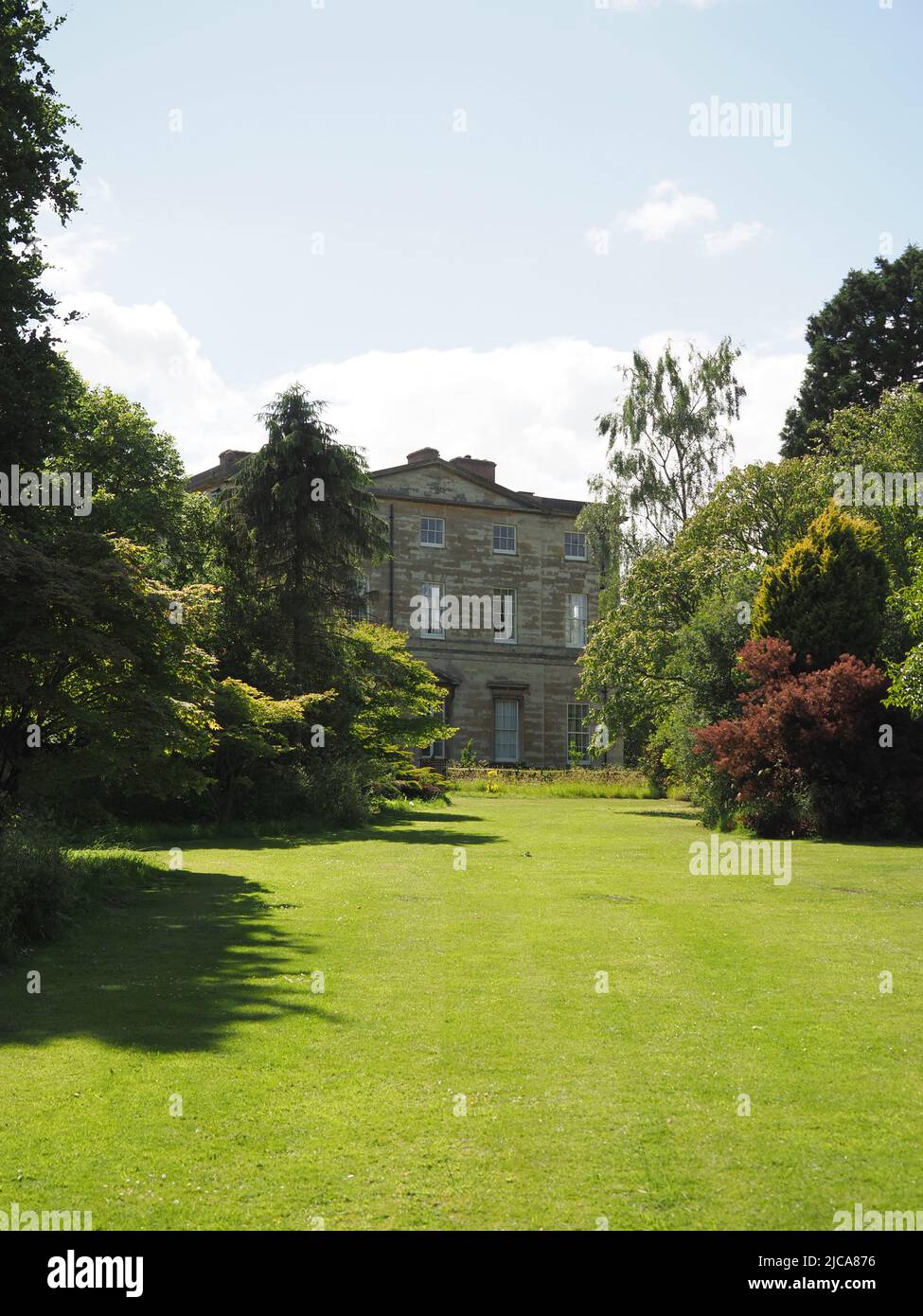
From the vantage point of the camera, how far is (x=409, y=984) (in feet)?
33.7

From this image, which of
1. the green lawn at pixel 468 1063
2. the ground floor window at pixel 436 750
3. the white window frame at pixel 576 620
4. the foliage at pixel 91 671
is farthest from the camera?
the white window frame at pixel 576 620

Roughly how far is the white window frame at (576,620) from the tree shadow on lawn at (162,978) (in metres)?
47.0

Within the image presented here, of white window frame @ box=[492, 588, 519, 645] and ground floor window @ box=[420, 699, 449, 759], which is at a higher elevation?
white window frame @ box=[492, 588, 519, 645]

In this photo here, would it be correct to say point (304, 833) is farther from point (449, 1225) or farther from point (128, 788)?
point (449, 1225)

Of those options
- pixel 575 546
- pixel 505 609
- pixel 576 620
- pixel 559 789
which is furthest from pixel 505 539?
pixel 559 789

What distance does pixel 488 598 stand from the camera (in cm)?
6000

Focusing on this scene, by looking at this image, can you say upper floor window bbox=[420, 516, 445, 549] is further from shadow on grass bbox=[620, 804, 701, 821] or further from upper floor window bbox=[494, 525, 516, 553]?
shadow on grass bbox=[620, 804, 701, 821]

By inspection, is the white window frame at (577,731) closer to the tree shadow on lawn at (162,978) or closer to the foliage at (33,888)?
the tree shadow on lawn at (162,978)

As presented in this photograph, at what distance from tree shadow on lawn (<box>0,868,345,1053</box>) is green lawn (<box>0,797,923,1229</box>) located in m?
0.04

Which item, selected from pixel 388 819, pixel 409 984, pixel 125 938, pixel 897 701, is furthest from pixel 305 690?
pixel 409 984

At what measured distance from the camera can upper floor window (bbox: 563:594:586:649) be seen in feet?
202

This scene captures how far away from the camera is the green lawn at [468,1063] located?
18.8 ft

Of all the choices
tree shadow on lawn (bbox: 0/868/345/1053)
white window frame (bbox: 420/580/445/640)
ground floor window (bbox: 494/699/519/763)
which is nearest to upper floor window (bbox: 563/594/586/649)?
ground floor window (bbox: 494/699/519/763)

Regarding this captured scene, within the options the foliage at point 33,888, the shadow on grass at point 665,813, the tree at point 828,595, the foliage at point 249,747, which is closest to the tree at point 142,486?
the foliage at point 249,747
